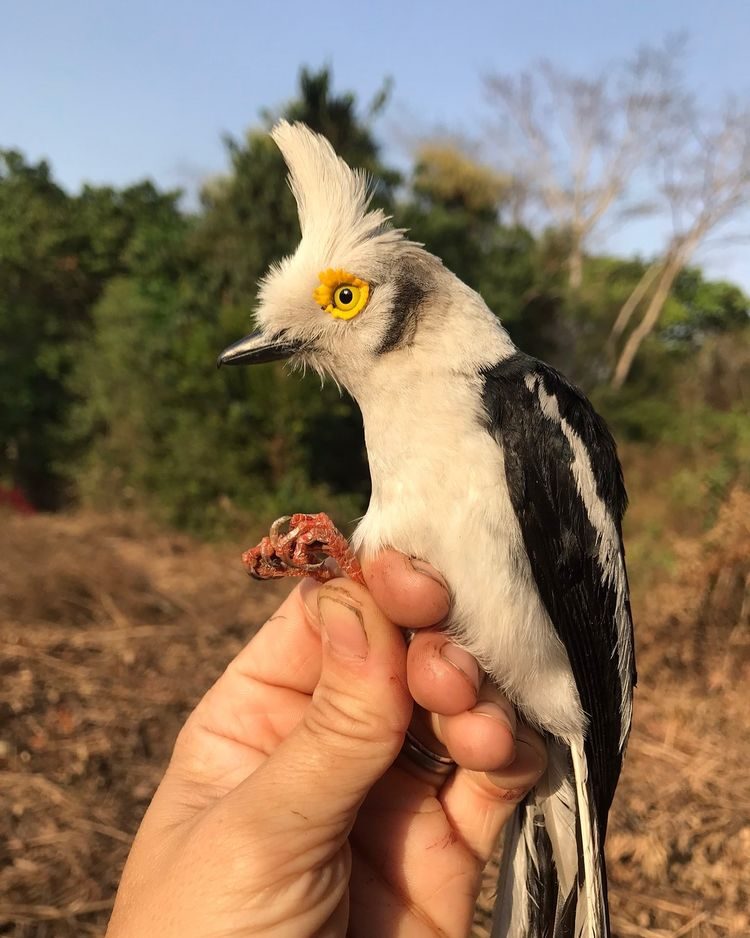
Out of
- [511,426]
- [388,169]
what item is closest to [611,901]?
[511,426]

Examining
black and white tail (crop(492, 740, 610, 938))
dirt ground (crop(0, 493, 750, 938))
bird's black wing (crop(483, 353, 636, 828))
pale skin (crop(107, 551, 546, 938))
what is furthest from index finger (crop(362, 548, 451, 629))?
dirt ground (crop(0, 493, 750, 938))

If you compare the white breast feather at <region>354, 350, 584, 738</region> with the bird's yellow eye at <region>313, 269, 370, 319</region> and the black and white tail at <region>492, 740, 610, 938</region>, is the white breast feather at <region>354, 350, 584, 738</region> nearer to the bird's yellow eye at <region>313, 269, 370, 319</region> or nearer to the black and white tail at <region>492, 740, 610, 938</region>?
the bird's yellow eye at <region>313, 269, 370, 319</region>

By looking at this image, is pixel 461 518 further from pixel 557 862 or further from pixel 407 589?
pixel 557 862

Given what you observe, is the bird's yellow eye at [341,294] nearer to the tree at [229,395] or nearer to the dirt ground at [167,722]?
the dirt ground at [167,722]

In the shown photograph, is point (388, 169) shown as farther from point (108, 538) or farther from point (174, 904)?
point (174, 904)

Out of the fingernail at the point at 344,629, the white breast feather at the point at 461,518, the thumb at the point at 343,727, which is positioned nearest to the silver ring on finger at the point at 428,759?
the white breast feather at the point at 461,518

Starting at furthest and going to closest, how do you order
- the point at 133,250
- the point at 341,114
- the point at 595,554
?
the point at 133,250
the point at 341,114
the point at 595,554
